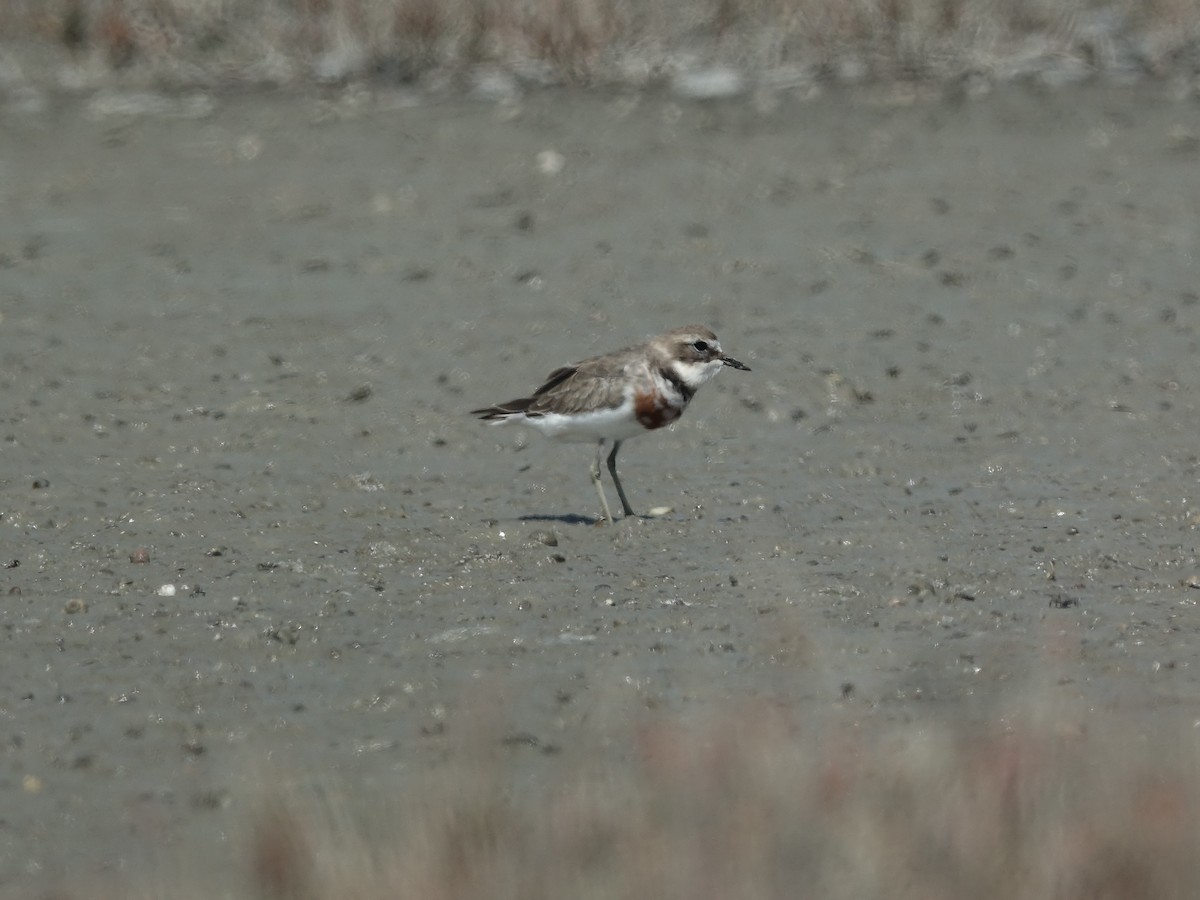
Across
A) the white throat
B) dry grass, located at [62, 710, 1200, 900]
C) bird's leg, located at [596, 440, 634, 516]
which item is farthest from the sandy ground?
the white throat

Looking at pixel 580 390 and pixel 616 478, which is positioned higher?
pixel 580 390

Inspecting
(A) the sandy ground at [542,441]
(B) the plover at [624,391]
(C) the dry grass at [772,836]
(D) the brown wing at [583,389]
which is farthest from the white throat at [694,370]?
(C) the dry grass at [772,836]

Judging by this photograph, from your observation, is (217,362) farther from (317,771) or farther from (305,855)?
(305,855)

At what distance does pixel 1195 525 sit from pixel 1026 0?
955 cm

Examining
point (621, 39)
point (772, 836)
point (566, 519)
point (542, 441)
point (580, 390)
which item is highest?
point (772, 836)

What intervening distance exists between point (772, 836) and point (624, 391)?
450 centimetres

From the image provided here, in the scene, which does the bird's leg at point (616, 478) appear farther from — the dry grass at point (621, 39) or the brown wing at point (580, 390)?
the dry grass at point (621, 39)

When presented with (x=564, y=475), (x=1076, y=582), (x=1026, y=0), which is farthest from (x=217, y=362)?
(x=1026, y=0)

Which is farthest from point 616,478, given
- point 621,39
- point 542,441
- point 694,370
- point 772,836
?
point 621,39

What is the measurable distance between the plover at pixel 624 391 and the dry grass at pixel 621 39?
768 centimetres

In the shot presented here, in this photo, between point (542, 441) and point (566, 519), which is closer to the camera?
point (566, 519)

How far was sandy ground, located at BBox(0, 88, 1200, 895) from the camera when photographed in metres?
7.45

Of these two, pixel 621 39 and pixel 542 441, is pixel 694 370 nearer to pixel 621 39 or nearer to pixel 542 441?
pixel 542 441

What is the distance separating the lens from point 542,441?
36.4 ft
